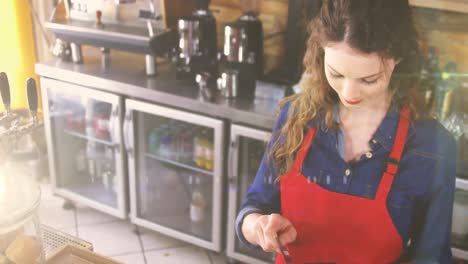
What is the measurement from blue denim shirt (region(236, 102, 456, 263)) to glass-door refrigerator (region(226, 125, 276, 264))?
0.78 meters

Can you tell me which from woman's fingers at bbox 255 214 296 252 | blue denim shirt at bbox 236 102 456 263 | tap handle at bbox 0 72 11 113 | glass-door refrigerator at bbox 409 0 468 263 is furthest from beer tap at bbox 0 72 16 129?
glass-door refrigerator at bbox 409 0 468 263

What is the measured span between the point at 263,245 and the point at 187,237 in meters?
1.33

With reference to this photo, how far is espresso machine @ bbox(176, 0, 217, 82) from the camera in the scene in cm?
230

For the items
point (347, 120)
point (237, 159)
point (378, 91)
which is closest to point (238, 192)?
point (237, 159)

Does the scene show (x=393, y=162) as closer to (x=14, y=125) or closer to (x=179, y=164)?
(x=14, y=125)

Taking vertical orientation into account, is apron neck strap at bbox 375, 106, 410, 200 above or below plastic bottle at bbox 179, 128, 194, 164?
above

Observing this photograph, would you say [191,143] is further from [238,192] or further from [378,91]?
[378,91]

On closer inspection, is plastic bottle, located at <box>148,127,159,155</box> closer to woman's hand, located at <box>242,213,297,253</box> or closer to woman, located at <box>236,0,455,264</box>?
woman, located at <box>236,0,455,264</box>

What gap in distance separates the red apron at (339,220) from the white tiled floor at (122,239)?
1.22 meters

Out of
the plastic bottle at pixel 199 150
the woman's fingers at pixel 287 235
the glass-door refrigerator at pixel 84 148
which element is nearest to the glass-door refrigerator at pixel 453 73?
the woman's fingers at pixel 287 235

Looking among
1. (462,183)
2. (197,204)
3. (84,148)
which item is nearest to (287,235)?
(462,183)

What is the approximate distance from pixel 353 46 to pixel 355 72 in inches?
2.2

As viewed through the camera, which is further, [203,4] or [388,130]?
[203,4]

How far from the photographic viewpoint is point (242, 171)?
2.28 meters
